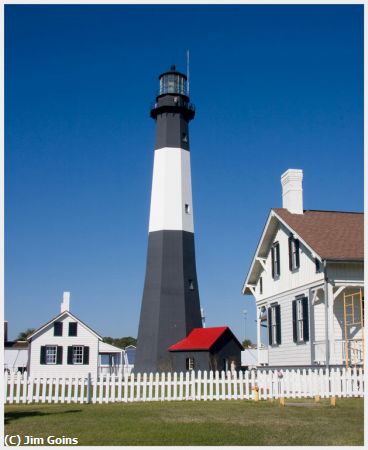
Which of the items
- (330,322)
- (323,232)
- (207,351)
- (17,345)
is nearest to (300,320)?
(330,322)

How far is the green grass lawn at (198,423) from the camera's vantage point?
9984mm

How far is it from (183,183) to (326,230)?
1591 centimetres

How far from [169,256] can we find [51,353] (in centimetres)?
933

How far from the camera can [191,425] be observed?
460 inches

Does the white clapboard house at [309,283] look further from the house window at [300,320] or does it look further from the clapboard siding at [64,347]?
the clapboard siding at [64,347]

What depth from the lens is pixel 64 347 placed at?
3738 cm

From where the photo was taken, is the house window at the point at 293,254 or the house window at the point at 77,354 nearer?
the house window at the point at 293,254

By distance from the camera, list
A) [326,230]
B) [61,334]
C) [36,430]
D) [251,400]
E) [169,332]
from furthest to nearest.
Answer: [61,334]
[169,332]
[326,230]
[251,400]
[36,430]

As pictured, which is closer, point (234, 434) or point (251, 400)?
point (234, 434)

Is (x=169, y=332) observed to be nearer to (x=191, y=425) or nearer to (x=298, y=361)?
(x=298, y=361)

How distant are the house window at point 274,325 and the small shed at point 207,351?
8.41m

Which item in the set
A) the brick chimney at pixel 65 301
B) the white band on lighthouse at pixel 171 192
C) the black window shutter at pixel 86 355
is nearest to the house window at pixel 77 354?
the black window shutter at pixel 86 355

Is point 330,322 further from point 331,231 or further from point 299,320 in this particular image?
point 331,231

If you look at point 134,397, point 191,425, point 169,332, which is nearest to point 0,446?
point 191,425
